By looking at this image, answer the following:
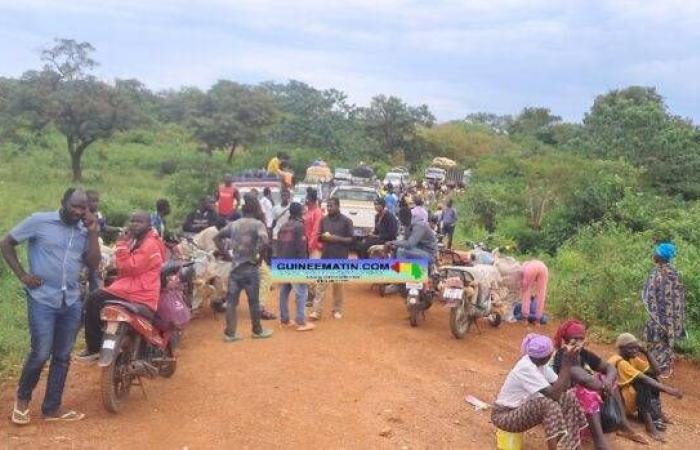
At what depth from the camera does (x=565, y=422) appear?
5.25 m

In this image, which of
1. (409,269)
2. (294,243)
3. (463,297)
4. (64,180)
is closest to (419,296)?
(409,269)

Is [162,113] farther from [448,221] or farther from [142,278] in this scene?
[142,278]

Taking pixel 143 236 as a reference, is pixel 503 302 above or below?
below

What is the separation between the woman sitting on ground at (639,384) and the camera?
6.36m

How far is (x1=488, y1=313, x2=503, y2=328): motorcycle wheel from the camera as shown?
9438mm

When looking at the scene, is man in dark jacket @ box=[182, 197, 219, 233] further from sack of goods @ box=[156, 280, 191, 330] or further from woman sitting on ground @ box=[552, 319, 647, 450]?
woman sitting on ground @ box=[552, 319, 647, 450]

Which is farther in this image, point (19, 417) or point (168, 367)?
point (168, 367)

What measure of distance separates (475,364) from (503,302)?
6.71 ft

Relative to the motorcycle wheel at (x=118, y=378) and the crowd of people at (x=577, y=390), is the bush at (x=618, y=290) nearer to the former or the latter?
the crowd of people at (x=577, y=390)

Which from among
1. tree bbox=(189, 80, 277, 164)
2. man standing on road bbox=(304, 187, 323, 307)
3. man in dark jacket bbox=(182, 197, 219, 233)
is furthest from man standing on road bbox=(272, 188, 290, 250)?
tree bbox=(189, 80, 277, 164)

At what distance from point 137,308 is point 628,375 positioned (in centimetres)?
439

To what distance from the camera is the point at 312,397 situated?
6160 mm

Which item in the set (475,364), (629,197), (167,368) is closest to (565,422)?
(475,364)

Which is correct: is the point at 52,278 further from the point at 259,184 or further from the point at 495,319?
the point at 259,184
